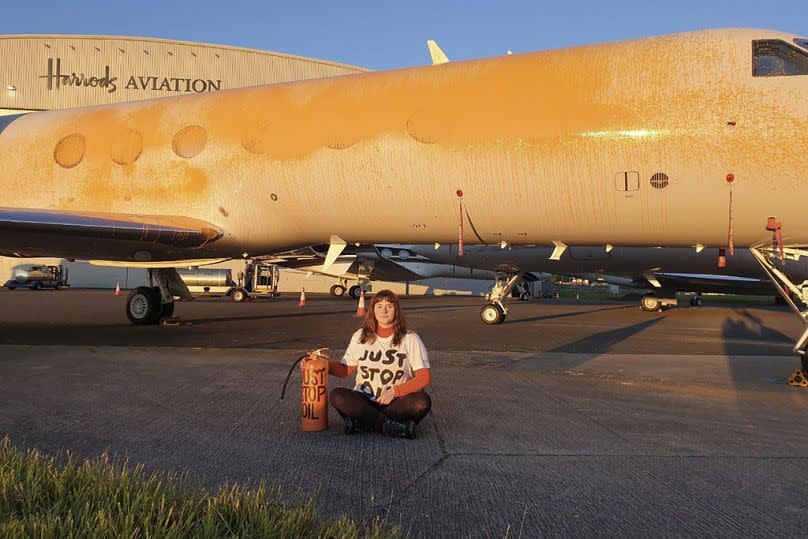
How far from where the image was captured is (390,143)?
392 inches

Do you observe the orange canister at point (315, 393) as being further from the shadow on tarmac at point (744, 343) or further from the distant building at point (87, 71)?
the distant building at point (87, 71)

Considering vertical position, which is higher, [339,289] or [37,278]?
[37,278]

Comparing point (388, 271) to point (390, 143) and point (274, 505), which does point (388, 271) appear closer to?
point (390, 143)

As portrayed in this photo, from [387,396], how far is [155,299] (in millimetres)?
11729

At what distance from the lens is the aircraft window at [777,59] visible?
8.05 m

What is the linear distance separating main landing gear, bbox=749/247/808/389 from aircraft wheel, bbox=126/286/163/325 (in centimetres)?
1239

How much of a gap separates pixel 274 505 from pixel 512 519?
49.2 inches

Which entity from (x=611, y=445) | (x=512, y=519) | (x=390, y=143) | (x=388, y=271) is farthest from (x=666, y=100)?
(x=388, y=271)

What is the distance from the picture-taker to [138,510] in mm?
3232

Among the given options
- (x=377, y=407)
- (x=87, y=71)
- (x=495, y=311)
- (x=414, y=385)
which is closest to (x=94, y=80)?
(x=87, y=71)

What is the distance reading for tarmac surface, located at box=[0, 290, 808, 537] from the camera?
146 inches

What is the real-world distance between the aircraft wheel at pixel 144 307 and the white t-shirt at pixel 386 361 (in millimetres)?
11385

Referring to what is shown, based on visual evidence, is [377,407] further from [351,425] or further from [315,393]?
[315,393]

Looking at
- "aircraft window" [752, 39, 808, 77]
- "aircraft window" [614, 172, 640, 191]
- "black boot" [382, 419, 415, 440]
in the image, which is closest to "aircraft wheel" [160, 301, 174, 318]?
"aircraft window" [614, 172, 640, 191]
